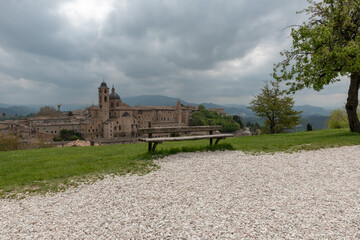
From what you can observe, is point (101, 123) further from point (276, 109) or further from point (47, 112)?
point (276, 109)

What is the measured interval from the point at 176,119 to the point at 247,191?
11618 centimetres

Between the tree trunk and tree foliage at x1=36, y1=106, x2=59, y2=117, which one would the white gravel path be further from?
tree foliage at x1=36, y1=106, x2=59, y2=117

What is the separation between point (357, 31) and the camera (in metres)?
14.7

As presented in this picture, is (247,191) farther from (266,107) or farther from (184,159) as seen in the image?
(266,107)

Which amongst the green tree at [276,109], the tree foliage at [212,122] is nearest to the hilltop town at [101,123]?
the tree foliage at [212,122]

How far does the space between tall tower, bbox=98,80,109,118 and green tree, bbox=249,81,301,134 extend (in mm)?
79834

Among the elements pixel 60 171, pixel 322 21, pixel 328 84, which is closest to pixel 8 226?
pixel 60 171

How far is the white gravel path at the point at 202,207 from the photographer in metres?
3.92

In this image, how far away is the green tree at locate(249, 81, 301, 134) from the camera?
29.4m

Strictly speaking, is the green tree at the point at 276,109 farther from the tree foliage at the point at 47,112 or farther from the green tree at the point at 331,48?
the tree foliage at the point at 47,112

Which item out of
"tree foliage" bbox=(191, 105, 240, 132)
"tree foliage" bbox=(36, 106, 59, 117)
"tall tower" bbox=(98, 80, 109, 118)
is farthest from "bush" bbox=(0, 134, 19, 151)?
"tree foliage" bbox=(36, 106, 59, 117)

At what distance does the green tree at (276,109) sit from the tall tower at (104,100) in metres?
79.8

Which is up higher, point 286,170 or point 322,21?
point 322,21

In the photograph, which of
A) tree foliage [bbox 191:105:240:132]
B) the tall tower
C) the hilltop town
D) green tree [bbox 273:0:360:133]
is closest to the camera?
green tree [bbox 273:0:360:133]
